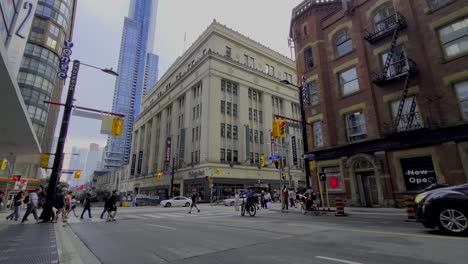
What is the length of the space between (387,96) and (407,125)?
112 inches

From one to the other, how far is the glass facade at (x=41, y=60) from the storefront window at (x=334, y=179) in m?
54.8

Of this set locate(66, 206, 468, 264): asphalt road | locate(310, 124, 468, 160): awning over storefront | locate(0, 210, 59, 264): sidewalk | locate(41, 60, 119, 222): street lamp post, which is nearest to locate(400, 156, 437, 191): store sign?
locate(310, 124, 468, 160): awning over storefront

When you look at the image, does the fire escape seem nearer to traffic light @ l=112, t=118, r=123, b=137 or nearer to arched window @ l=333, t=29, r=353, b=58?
arched window @ l=333, t=29, r=353, b=58

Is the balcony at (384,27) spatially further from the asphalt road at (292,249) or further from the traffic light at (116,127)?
the traffic light at (116,127)

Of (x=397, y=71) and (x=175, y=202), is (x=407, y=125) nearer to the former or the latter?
(x=397, y=71)

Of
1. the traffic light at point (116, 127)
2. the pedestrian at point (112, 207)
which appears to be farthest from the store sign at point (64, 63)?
the pedestrian at point (112, 207)

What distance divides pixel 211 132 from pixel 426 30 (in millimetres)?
30616

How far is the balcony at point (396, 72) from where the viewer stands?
16.6 metres

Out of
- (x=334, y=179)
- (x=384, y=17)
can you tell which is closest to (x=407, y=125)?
(x=334, y=179)

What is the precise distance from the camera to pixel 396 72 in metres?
17.7

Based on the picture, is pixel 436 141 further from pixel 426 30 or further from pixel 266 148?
pixel 266 148

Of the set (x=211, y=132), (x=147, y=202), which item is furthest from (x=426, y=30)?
(x=147, y=202)

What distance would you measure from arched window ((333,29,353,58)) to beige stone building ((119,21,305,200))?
903 inches

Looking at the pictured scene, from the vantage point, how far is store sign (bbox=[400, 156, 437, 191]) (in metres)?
15.4
